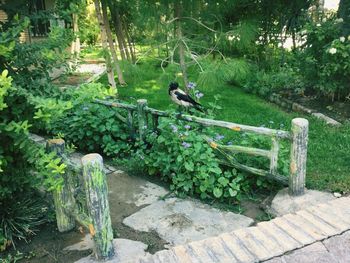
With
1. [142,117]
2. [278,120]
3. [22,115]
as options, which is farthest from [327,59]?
[22,115]

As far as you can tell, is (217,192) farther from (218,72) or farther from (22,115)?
(218,72)

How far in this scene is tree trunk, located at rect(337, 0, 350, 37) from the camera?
21.8ft

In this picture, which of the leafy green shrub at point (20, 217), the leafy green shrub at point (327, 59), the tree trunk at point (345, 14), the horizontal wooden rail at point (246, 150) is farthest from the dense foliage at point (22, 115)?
the tree trunk at point (345, 14)

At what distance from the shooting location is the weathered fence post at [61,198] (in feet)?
10.2

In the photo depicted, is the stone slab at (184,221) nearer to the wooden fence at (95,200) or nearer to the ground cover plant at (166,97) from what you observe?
the ground cover plant at (166,97)

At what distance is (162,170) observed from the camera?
4.23 m

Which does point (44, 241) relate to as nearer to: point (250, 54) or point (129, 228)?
point (129, 228)

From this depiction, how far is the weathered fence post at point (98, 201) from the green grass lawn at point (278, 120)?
2.17 m

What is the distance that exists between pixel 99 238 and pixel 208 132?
77.0 inches

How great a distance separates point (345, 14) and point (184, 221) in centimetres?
544

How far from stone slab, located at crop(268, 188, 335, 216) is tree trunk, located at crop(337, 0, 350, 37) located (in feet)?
13.2

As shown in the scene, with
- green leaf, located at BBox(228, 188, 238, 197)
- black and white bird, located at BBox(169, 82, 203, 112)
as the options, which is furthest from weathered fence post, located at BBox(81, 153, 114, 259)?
black and white bird, located at BBox(169, 82, 203, 112)

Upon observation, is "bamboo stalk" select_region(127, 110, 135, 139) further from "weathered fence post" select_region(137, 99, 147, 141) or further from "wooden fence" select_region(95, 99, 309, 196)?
"wooden fence" select_region(95, 99, 309, 196)

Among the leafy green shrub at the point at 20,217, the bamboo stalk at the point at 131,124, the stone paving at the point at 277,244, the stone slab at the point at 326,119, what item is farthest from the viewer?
the stone slab at the point at 326,119
